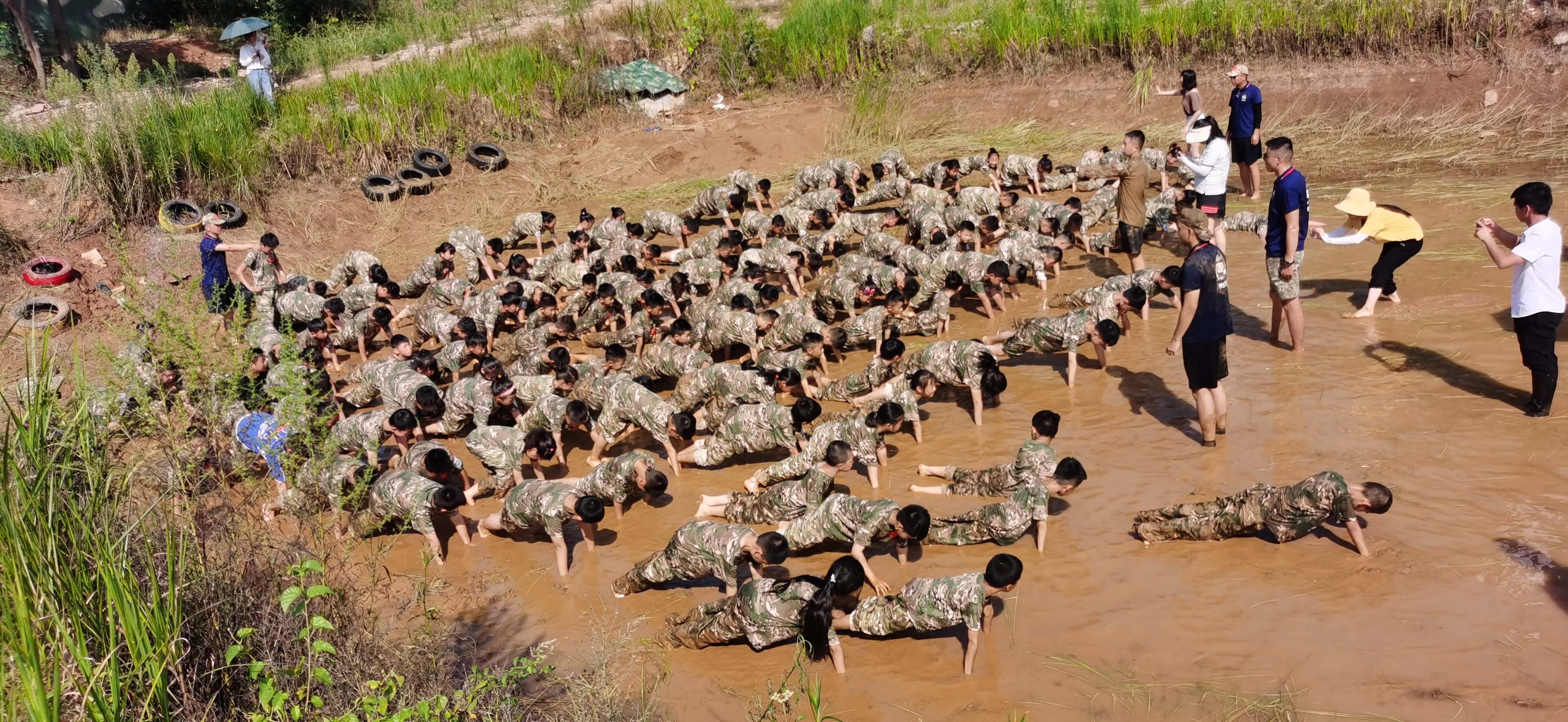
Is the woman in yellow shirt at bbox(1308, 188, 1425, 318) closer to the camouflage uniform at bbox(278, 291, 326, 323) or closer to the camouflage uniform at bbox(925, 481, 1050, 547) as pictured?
the camouflage uniform at bbox(925, 481, 1050, 547)

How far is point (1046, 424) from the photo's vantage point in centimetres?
753

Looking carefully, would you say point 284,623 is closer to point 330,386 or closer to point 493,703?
point 493,703

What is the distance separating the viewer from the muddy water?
557 cm

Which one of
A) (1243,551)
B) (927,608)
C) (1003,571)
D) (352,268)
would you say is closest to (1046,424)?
(1243,551)

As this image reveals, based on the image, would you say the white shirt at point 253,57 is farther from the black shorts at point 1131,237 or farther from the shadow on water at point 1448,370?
the shadow on water at point 1448,370

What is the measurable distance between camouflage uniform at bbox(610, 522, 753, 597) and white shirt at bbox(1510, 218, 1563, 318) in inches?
221

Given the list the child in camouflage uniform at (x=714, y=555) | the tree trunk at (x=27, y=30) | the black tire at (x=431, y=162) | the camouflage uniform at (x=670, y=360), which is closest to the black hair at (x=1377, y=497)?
the child in camouflage uniform at (x=714, y=555)

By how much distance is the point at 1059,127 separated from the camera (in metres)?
16.9

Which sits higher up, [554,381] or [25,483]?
[25,483]

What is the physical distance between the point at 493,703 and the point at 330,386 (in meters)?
5.72

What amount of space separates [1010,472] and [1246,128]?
7.02 m

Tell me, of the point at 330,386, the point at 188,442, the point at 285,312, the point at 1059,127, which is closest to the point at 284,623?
the point at 188,442

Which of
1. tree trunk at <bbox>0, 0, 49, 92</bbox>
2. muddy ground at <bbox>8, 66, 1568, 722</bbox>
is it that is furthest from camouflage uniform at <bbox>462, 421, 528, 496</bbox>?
tree trunk at <bbox>0, 0, 49, 92</bbox>

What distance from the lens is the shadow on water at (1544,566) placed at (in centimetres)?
576
